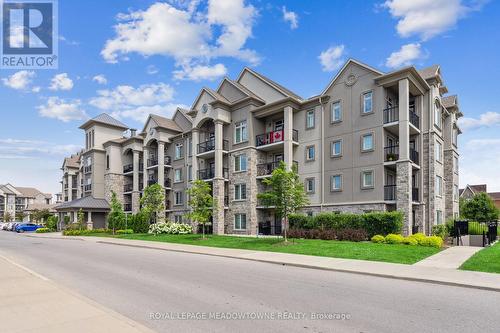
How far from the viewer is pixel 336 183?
28.1 meters

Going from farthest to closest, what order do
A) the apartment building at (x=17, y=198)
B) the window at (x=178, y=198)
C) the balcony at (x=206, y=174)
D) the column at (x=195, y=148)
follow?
the apartment building at (x=17, y=198) < the window at (x=178, y=198) < the column at (x=195, y=148) < the balcony at (x=206, y=174)

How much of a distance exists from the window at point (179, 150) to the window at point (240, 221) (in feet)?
38.5

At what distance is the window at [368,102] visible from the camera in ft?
87.2

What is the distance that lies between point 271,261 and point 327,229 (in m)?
9.96

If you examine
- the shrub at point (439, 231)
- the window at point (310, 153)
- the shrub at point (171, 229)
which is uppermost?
the window at point (310, 153)

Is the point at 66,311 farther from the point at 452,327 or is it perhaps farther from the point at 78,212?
the point at 78,212

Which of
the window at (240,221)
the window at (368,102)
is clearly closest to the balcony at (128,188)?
the window at (240,221)

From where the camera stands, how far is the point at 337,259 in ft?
50.7

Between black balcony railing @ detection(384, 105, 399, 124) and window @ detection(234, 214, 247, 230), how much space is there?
14.3 m

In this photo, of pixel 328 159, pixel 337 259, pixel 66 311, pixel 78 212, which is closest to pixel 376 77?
pixel 328 159

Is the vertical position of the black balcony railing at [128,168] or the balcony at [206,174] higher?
the black balcony railing at [128,168]

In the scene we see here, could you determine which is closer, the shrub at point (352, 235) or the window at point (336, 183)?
the shrub at point (352, 235)

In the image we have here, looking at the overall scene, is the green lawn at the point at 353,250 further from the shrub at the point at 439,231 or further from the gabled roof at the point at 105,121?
the gabled roof at the point at 105,121

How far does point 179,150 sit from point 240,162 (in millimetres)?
11281
